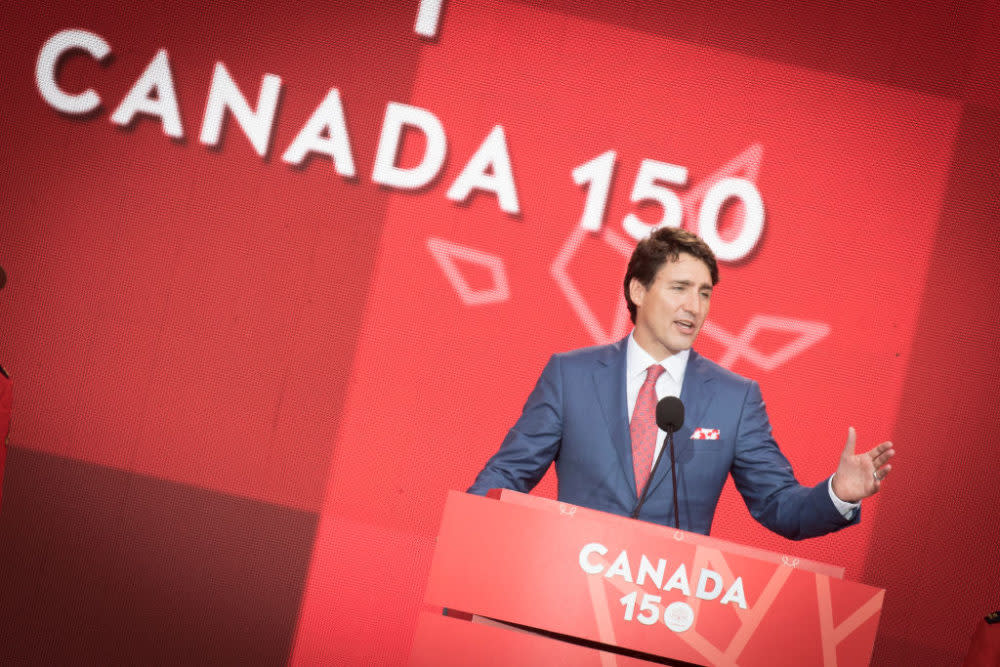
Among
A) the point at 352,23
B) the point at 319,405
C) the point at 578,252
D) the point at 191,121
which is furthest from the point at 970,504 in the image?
the point at 191,121

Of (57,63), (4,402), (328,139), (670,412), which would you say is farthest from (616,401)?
(57,63)

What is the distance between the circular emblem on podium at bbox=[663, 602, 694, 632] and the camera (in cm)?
188

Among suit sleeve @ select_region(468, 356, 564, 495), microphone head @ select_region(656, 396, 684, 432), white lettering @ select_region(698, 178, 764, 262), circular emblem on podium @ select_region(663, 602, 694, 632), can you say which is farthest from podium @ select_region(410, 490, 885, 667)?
white lettering @ select_region(698, 178, 764, 262)

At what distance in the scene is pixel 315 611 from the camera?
3611 millimetres

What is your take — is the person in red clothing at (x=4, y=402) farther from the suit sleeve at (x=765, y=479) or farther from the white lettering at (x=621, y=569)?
the suit sleeve at (x=765, y=479)

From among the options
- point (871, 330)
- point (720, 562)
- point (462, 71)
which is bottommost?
point (720, 562)

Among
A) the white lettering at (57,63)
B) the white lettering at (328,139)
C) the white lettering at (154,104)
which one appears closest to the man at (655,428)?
the white lettering at (328,139)

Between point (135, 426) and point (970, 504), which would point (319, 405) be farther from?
point (970, 504)

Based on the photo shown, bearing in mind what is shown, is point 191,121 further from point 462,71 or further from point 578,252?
point 578,252

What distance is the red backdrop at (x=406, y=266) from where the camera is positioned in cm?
360

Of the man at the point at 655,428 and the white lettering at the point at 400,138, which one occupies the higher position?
the white lettering at the point at 400,138

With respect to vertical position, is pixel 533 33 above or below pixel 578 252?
above

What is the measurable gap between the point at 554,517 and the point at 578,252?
6.02 feet

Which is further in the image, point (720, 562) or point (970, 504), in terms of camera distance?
point (970, 504)
